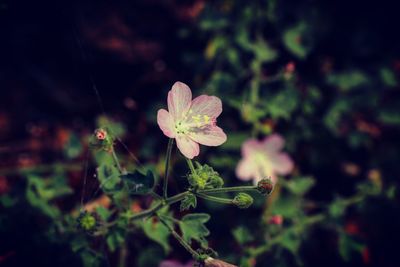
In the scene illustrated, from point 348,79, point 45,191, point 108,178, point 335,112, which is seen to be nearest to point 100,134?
point 108,178

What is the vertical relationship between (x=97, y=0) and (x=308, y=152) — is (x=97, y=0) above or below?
above

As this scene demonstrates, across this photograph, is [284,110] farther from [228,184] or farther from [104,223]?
[104,223]

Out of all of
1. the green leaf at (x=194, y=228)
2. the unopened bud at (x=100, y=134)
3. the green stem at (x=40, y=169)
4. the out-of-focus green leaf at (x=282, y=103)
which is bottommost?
the green leaf at (x=194, y=228)

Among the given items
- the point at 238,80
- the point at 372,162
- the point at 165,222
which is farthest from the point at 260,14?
the point at 165,222

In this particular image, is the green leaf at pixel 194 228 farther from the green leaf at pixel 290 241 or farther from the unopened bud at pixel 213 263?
the green leaf at pixel 290 241

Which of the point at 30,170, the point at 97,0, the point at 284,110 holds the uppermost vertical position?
the point at 97,0

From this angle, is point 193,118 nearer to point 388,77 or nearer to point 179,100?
point 179,100

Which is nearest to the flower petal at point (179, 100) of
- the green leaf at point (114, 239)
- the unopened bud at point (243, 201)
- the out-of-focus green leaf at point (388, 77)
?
the unopened bud at point (243, 201)
